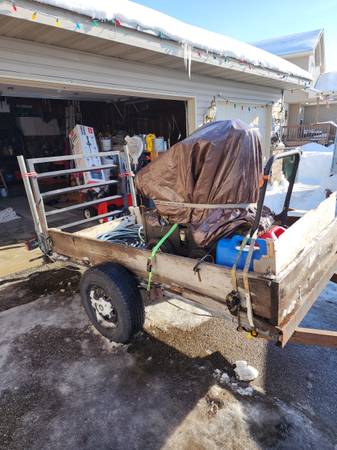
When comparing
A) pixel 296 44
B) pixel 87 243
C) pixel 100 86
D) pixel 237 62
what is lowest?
pixel 87 243

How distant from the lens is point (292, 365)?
245 centimetres

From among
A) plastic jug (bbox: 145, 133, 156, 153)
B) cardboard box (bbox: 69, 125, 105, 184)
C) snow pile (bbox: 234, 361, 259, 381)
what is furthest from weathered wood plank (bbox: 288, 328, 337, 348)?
plastic jug (bbox: 145, 133, 156, 153)

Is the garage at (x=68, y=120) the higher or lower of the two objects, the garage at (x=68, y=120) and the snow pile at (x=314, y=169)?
the higher

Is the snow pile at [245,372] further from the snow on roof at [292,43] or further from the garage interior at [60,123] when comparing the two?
the snow on roof at [292,43]

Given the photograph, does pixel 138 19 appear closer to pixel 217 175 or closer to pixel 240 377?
pixel 217 175

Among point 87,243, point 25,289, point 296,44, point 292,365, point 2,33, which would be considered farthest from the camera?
Answer: point 296,44

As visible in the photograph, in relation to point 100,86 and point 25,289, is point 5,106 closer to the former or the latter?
point 100,86

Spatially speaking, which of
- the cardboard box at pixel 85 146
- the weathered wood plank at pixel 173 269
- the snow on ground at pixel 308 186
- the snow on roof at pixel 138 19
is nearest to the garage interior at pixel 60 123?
the cardboard box at pixel 85 146

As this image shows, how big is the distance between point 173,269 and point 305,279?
38.5 inches

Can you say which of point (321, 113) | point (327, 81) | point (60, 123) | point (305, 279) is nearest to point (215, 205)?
point (305, 279)

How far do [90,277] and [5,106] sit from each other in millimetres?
10403

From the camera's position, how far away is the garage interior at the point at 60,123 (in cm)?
869

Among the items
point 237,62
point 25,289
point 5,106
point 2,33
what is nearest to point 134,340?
point 25,289

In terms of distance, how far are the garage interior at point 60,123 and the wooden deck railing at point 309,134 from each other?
1192 cm
